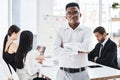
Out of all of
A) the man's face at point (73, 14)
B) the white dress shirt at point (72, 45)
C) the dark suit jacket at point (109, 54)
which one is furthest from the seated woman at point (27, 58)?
the dark suit jacket at point (109, 54)

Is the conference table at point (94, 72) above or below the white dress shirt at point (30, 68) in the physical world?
below

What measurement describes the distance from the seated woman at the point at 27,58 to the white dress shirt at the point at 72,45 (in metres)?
0.46

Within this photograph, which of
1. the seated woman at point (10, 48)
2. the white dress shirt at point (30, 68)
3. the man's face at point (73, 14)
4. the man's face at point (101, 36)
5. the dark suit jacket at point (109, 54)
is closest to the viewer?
the man's face at point (73, 14)

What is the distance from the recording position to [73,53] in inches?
85.4

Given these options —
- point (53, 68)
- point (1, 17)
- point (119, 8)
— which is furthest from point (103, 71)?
point (119, 8)

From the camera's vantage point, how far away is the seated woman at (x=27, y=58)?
8.55 ft

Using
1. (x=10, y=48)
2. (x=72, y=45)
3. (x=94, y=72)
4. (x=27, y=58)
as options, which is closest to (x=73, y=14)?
(x=72, y=45)

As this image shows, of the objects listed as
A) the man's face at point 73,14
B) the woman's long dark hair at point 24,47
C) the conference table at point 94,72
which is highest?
the man's face at point 73,14

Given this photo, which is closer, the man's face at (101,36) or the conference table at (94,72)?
the conference table at (94,72)

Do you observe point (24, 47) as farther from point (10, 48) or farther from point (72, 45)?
point (72, 45)

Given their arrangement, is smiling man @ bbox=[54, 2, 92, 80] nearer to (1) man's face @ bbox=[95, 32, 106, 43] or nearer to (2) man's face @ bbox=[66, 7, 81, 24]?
(2) man's face @ bbox=[66, 7, 81, 24]

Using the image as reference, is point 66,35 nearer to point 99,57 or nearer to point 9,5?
point 99,57

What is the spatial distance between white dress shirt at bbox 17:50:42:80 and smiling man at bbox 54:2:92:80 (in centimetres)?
45

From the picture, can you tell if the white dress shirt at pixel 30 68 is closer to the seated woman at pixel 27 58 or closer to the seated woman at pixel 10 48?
the seated woman at pixel 27 58
